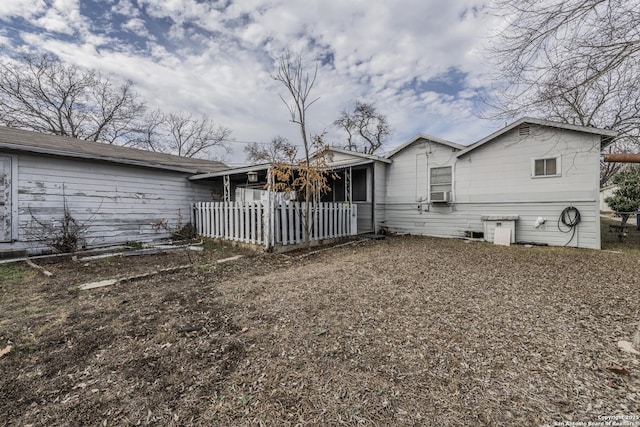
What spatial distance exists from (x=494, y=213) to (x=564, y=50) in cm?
517

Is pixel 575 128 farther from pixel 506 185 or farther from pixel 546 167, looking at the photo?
pixel 506 185

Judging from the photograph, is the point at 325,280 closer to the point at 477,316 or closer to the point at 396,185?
the point at 477,316

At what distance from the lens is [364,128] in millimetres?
26891

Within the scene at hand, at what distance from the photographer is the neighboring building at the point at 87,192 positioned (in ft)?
19.6

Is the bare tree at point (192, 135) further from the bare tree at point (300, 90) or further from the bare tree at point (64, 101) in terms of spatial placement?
the bare tree at point (300, 90)

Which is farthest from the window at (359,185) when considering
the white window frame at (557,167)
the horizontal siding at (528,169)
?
the white window frame at (557,167)

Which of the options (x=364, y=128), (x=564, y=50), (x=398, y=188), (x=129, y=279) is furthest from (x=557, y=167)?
(x=364, y=128)

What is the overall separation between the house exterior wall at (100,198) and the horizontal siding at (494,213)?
7790 millimetres

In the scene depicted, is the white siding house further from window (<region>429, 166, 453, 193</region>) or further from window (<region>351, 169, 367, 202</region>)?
window (<region>351, 169, 367, 202</region>)

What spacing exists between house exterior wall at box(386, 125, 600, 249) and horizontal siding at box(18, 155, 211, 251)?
7824 millimetres

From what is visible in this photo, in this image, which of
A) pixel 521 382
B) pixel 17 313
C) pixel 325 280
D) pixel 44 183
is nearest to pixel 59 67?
pixel 44 183

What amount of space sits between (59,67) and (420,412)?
2359 centimetres

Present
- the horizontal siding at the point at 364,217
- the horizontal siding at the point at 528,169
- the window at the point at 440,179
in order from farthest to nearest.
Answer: the horizontal siding at the point at 364,217, the window at the point at 440,179, the horizontal siding at the point at 528,169

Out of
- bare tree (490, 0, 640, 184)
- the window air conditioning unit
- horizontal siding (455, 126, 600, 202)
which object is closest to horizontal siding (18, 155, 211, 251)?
the window air conditioning unit
